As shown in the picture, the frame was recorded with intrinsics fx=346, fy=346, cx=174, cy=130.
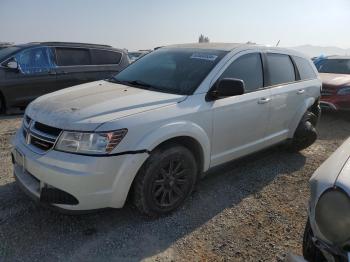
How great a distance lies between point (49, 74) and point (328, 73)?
23.2ft

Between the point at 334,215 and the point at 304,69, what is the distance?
12.3 feet

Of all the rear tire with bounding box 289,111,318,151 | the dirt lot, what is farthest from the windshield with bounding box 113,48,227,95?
the rear tire with bounding box 289,111,318,151

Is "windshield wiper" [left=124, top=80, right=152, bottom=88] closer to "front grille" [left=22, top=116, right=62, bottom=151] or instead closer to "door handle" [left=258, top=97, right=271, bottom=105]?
"front grille" [left=22, top=116, right=62, bottom=151]

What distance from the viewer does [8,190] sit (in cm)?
381

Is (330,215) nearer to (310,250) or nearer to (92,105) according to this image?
(310,250)

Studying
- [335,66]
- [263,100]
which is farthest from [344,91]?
[263,100]

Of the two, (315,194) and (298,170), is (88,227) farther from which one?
(298,170)

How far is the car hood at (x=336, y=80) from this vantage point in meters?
7.91

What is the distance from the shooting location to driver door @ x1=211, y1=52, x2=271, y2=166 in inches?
145

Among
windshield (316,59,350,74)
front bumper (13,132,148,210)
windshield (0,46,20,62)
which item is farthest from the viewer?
windshield (316,59,350,74)

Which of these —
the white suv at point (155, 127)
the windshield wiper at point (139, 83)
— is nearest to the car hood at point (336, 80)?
the white suv at point (155, 127)

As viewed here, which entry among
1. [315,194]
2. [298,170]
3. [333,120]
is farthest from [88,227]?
[333,120]

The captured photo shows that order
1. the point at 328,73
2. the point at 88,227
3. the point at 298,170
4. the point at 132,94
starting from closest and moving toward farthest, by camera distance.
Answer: the point at 88,227 < the point at 132,94 < the point at 298,170 < the point at 328,73

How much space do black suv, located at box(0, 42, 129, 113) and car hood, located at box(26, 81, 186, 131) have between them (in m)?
4.26
